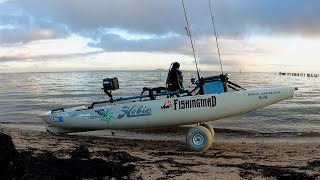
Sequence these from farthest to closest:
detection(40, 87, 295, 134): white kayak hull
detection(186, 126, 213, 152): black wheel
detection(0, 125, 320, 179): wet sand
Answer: detection(40, 87, 295, 134): white kayak hull, detection(186, 126, 213, 152): black wheel, detection(0, 125, 320, 179): wet sand

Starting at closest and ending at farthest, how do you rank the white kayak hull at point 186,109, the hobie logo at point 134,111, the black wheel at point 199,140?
the black wheel at point 199,140
the white kayak hull at point 186,109
the hobie logo at point 134,111

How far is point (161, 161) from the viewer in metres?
7.52

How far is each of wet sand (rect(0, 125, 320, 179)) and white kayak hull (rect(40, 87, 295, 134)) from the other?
715 mm

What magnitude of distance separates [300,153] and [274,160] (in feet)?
4.69

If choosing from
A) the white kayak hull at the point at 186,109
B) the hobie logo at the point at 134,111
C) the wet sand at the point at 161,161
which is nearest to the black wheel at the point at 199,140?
the wet sand at the point at 161,161

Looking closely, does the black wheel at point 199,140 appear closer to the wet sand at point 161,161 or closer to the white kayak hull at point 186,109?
the wet sand at point 161,161

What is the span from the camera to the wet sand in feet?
20.9

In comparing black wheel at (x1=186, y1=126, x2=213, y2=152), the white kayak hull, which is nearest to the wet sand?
black wheel at (x1=186, y1=126, x2=213, y2=152)

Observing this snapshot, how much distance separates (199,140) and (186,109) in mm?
1002

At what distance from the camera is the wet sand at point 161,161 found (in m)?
6.38

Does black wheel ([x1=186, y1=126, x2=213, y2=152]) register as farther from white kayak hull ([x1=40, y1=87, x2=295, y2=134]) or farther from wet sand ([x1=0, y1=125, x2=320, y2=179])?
white kayak hull ([x1=40, y1=87, x2=295, y2=134])

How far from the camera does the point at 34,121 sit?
1659 cm

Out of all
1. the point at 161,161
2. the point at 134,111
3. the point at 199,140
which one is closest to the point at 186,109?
the point at 199,140

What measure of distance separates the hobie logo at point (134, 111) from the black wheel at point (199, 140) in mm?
1481
